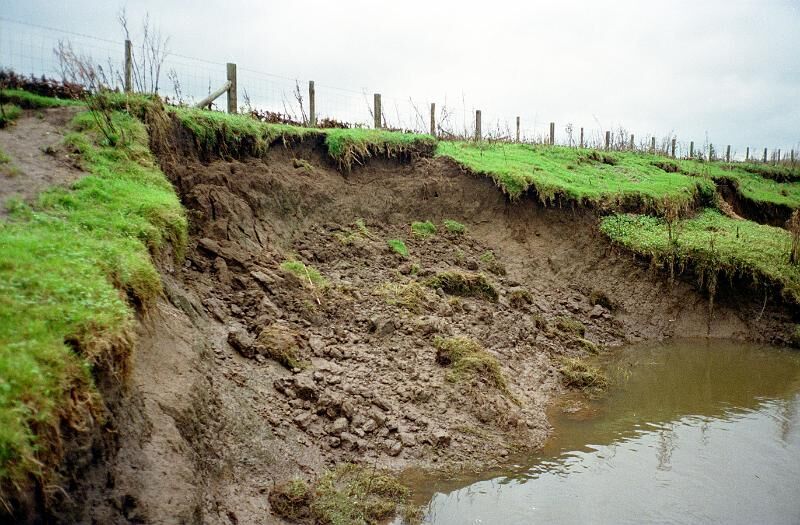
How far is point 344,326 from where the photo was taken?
347 inches

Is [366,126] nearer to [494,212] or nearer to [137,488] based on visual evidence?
[494,212]

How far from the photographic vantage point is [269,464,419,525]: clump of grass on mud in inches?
208

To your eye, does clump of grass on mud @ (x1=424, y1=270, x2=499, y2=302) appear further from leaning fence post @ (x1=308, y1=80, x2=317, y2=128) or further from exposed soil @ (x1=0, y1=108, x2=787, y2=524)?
leaning fence post @ (x1=308, y1=80, x2=317, y2=128)

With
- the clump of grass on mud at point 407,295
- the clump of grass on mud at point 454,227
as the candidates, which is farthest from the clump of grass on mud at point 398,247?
the clump of grass on mud at point 454,227

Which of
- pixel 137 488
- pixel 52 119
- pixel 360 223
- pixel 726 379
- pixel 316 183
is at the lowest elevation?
pixel 726 379

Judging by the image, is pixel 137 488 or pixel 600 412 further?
pixel 600 412

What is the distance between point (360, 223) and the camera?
1284 centimetres

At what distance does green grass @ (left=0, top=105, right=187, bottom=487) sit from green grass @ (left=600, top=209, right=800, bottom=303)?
10536 mm

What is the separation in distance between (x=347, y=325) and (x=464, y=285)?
3.49m

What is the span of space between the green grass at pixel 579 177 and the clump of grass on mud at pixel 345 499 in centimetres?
994

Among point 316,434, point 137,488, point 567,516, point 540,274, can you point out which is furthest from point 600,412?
point 137,488

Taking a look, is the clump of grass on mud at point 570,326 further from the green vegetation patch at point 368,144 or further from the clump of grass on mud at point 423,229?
the green vegetation patch at point 368,144

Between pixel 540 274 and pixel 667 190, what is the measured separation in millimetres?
5388

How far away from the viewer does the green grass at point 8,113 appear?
8.95 meters
